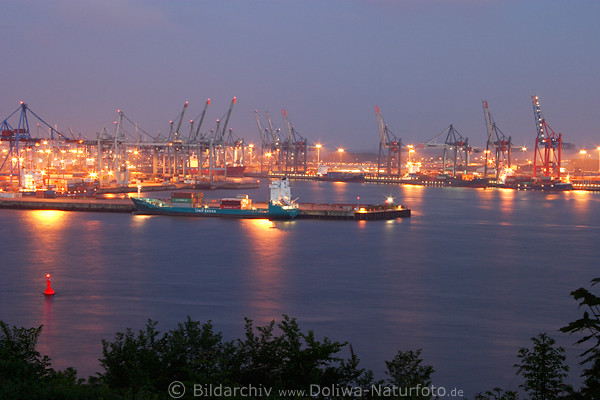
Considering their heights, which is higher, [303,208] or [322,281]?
[303,208]

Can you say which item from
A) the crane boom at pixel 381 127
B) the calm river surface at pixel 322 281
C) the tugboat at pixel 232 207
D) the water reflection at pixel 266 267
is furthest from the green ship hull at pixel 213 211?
the crane boom at pixel 381 127

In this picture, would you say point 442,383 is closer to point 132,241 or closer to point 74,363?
point 74,363

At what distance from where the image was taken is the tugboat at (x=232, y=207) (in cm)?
2666

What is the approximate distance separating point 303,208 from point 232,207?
3093 mm

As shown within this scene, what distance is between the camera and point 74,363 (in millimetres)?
8250

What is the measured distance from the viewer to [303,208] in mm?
28469

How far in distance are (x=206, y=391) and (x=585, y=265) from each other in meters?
14.8

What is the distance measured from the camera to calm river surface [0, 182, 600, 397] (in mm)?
9523

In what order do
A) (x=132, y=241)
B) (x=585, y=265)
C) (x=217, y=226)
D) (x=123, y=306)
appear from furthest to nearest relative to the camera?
(x=217, y=226) < (x=132, y=241) < (x=585, y=265) < (x=123, y=306)

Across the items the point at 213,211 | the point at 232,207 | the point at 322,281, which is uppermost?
the point at 232,207

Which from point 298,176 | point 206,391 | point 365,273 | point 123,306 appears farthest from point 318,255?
point 298,176

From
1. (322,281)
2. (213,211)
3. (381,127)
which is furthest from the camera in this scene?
(381,127)

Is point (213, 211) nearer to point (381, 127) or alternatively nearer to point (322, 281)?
point (322, 281)

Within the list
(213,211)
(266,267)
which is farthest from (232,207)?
(266,267)
